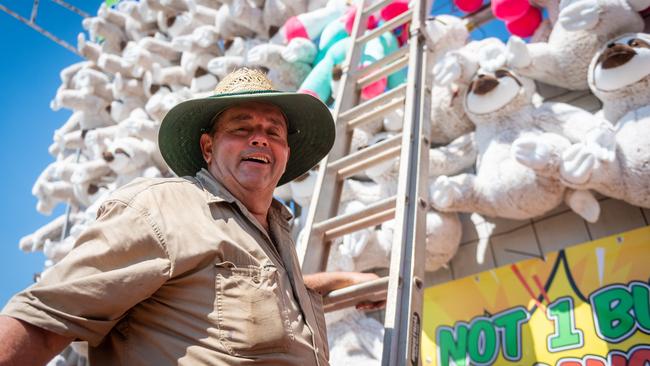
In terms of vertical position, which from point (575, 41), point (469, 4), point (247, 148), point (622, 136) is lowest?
point (247, 148)

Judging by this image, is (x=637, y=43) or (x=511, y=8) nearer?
(x=637, y=43)

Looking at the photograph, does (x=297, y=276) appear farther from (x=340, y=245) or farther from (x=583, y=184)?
(x=340, y=245)

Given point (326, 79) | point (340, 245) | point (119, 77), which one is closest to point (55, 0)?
point (119, 77)

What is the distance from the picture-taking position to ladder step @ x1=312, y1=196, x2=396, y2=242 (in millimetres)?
1531

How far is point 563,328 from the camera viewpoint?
1879mm

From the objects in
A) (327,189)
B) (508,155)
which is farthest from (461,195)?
(327,189)

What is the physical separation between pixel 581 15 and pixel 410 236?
1.11m

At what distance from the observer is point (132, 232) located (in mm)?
807

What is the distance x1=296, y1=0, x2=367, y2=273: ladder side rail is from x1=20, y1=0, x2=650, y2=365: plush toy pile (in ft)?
1.02

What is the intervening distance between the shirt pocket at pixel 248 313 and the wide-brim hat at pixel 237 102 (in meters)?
0.34

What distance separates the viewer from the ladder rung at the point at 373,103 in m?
1.87

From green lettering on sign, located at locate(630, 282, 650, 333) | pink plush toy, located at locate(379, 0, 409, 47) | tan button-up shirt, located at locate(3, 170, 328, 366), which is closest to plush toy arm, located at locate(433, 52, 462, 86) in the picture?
pink plush toy, located at locate(379, 0, 409, 47)

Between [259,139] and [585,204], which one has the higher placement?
[585,204]

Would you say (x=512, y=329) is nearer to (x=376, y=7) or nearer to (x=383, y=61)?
(x=383, y=61)
